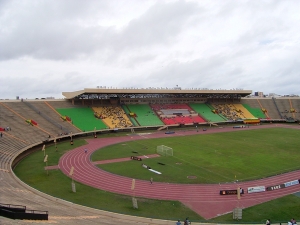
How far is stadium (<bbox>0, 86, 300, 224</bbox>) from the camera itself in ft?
63.4

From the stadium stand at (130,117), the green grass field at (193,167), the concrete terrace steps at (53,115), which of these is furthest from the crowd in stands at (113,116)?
the green grass field at (193,167)

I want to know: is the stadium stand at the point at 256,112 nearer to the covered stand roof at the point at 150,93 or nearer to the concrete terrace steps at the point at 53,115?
the covered stand roof at the point at 150,93

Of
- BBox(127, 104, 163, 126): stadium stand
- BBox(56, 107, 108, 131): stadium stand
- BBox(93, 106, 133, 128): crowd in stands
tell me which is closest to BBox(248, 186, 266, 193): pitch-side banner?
BBox(56, 107, 108, 131): stadium stand

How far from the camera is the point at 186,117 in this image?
247 feet

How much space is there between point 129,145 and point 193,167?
17.4m

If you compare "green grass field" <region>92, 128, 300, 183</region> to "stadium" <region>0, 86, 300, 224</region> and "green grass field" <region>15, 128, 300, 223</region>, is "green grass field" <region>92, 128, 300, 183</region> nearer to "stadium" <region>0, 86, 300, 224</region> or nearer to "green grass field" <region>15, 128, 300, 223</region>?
"green grass field" <region>15, 128, 300, 223</region>

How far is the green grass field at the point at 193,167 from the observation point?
20500 mm

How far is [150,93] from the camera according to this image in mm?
73375

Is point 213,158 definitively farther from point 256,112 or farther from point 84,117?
point 256,112

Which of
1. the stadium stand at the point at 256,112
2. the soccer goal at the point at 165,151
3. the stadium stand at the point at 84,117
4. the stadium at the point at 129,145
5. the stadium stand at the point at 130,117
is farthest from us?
the stadium stand at the point at 256,112

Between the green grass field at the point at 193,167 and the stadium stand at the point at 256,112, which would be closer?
the green grass field at the point at 193,167

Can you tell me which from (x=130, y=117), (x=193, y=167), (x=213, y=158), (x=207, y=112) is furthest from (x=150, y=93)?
(x=193, y=167)

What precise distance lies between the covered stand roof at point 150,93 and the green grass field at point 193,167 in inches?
678

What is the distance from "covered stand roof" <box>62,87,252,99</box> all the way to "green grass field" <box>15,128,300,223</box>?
17218 mm
